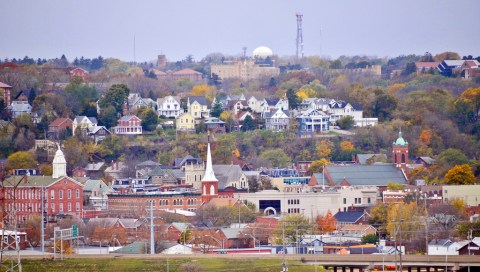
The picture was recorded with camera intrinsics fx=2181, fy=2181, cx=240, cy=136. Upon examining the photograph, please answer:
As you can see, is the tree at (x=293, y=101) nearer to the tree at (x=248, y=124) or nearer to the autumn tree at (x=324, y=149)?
the tree at (x=248, y=124)

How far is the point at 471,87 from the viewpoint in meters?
152

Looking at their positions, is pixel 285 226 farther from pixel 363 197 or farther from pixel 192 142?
pixel 192 142

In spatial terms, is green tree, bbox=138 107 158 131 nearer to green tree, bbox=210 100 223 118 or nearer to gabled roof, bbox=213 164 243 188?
green tree, bbox=210 100 223 118

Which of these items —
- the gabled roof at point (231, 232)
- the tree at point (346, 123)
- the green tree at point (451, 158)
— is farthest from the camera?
the tree at point (346, 123)

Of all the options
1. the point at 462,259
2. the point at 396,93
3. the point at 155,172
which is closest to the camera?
the point at 462,259

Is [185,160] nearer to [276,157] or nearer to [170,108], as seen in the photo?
[276,157]

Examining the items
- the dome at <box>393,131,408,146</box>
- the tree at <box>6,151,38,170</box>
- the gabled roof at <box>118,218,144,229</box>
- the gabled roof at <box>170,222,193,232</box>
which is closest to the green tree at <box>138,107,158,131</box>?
the tree at <box>6,151,38,170</box>

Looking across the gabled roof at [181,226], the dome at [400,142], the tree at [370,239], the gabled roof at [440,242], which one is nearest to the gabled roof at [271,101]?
the dome at [400,142]

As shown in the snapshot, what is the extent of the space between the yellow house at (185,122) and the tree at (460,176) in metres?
25.5

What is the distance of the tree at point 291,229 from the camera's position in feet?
299

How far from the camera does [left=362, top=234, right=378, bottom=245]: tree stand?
90012 millimetres

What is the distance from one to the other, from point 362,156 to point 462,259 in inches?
1928

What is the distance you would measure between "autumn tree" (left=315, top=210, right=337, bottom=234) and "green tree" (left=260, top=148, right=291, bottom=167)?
2142 centimetres

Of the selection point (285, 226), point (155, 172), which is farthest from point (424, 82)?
point (285, 226)
